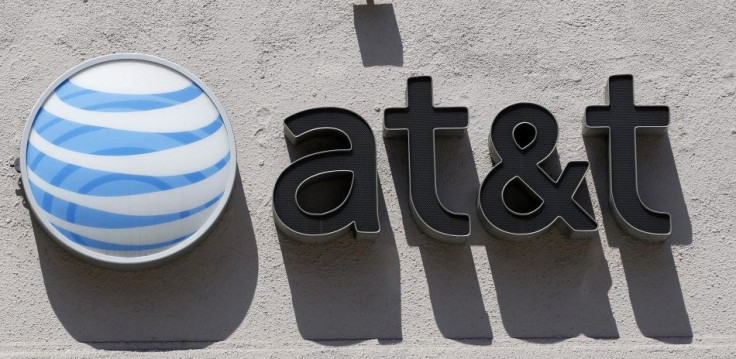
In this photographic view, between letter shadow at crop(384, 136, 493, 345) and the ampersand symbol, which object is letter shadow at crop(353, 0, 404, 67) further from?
the ampersand symbol

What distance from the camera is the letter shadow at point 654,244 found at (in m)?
7.17

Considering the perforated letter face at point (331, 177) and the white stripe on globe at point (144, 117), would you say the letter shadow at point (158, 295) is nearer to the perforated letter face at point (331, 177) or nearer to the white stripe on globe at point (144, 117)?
the perforated letter face at point (331, 177)

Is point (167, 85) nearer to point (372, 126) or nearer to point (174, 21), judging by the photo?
point (174, 21)

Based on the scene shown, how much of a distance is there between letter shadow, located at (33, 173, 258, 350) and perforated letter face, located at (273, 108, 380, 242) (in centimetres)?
42

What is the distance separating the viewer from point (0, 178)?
736 centimetres

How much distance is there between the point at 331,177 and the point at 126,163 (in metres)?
1.38

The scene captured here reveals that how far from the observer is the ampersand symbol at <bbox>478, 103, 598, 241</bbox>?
7156 mm

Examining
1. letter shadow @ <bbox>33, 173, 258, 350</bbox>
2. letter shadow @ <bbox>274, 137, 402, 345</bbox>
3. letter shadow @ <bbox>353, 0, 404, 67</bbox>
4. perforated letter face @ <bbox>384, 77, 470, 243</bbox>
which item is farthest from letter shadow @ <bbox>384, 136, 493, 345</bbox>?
letter shadow @ <bbox>33, 173, 258, 350</bbox>

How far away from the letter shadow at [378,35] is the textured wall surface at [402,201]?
0.01 meters

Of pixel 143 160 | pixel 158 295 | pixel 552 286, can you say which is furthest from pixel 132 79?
pixel 552 286

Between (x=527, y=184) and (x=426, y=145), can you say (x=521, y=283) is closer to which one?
(x=527, y=184)

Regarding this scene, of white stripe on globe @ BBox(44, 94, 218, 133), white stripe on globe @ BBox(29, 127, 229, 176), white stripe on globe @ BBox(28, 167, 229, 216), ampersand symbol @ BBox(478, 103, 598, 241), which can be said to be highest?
white stripe on globe @ BBox(44, 94, 218, 133)

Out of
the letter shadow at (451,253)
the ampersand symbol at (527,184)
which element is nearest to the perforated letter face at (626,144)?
the ampersand symbol at (527,184)

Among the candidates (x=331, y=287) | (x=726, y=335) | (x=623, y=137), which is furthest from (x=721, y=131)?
(x=331, y=287)
